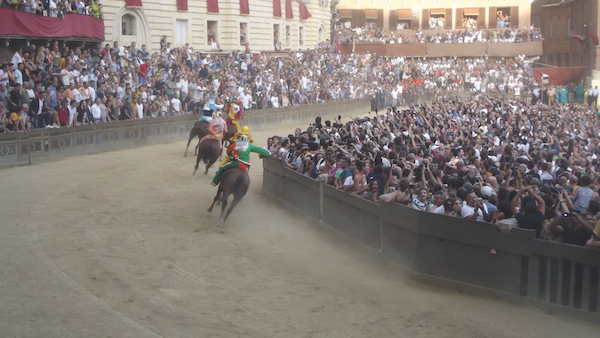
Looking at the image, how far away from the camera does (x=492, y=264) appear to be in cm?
1014

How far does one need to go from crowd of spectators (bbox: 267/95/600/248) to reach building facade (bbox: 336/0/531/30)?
45.0m

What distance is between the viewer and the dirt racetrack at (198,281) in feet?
29.5

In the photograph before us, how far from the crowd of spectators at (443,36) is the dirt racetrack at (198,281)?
47.9 metres

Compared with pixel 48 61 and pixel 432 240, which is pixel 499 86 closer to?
pixel 48 61

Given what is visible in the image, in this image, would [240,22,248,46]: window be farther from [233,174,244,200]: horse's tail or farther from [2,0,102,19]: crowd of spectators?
[233,174,244,200]: horse's tail

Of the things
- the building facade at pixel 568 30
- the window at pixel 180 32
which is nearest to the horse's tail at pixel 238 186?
the window at pixel 180 32

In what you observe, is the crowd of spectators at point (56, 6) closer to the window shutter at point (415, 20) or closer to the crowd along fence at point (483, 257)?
the crowd along fence at point (483, 257)

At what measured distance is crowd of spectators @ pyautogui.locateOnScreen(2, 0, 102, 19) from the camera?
25.0 metres

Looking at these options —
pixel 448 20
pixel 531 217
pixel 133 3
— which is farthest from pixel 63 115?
pixel 448 20

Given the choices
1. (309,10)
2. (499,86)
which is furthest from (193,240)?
(309,10)

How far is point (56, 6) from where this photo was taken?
27.0m

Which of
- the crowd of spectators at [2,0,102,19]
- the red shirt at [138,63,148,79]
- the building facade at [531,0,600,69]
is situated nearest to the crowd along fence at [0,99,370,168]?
the red shirt at [138,63,148,79]

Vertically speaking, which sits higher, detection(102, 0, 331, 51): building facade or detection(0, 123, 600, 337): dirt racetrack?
detection(102, 0, 331, 51): building facade

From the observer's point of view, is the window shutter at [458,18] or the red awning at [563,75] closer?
the red awning at [563,75]
